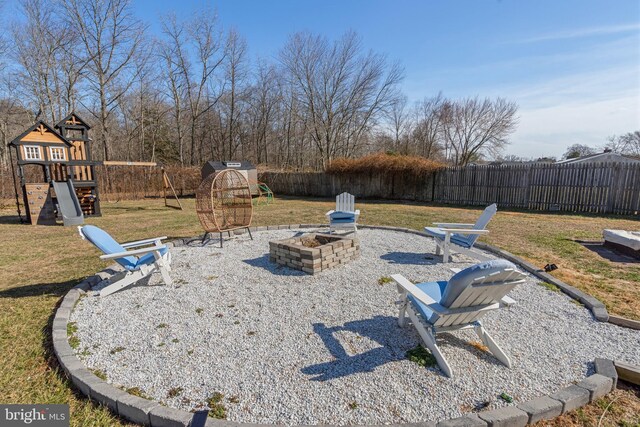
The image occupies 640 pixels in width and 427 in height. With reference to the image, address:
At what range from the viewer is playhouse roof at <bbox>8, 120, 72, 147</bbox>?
9.40 m

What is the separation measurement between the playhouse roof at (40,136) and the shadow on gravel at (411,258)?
11.4 m

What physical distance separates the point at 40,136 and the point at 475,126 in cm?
2911

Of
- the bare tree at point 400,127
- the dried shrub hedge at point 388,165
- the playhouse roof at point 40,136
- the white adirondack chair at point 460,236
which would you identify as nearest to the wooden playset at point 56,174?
the playhouse roof at point 40,136

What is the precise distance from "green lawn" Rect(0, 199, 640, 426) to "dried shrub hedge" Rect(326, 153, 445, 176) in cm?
477

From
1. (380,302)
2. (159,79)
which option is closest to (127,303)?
(380,302)

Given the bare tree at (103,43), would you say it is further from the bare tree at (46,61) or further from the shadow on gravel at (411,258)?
the shadow on gravel at (411,258)

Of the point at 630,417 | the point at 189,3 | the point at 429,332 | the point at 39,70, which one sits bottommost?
the point at 630,417

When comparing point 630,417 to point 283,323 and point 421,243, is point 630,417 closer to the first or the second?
point 283,323

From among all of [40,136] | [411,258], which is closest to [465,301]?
[411,258]

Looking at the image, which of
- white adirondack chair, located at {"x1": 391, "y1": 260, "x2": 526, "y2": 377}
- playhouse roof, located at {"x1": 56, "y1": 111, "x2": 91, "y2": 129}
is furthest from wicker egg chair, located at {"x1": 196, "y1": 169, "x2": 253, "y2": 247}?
playhouse roof, located at {"x1": 56, "y1": 111, "x2": 91, "y2": 129}

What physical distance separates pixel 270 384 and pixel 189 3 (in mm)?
26782

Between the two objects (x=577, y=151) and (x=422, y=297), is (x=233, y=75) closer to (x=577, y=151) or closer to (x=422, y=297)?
(x=422, y=297)

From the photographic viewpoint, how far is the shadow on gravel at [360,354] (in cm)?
236

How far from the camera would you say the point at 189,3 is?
2167 cm
